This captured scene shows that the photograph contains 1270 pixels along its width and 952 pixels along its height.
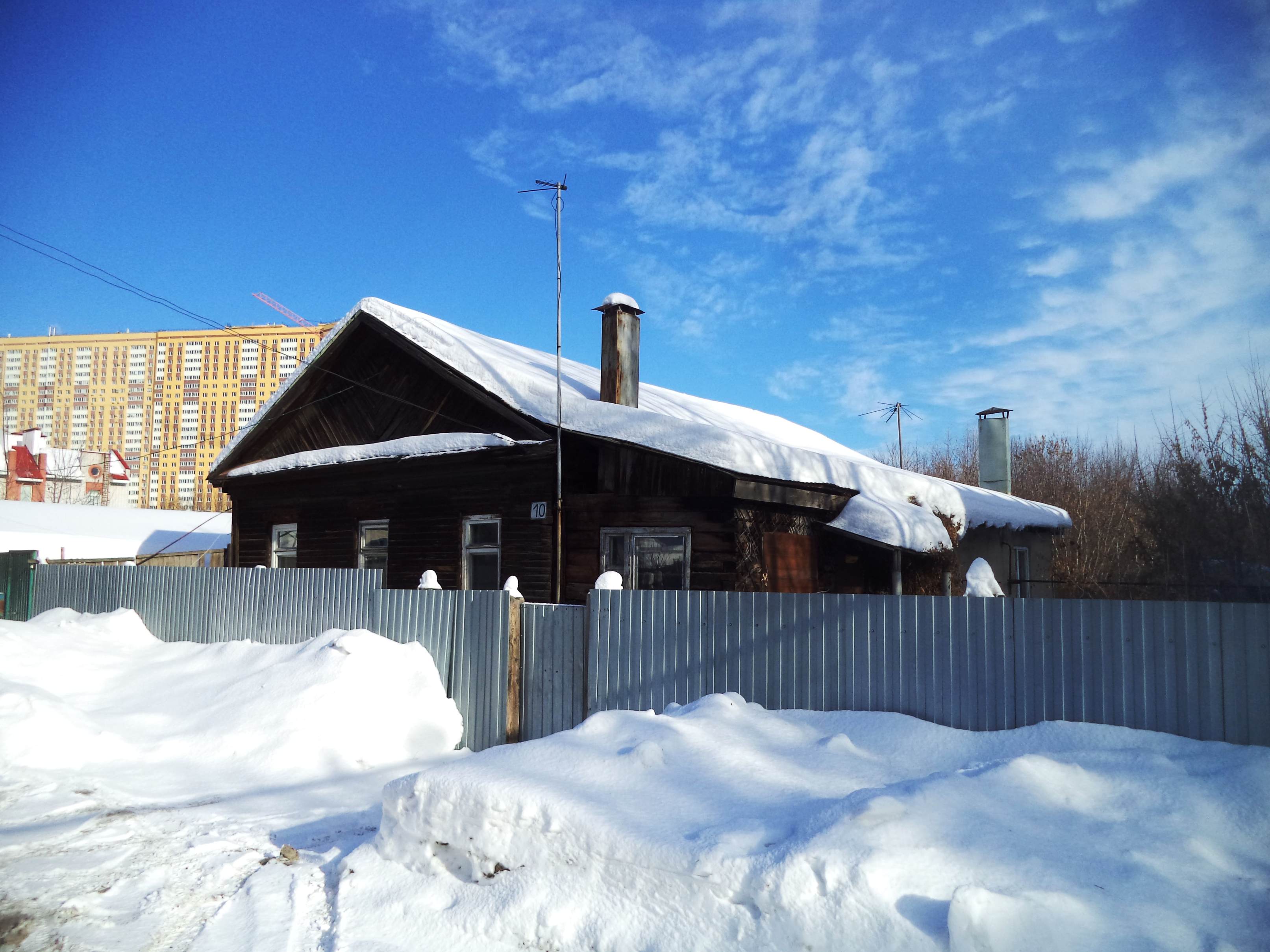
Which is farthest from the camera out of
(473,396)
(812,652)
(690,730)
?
(473,396)

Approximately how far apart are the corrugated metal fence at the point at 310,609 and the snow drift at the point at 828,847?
10.0ft

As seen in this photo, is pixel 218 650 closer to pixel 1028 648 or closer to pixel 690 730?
pixel 690 730

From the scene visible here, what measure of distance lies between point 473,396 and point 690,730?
8.19m

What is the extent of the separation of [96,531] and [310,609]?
3073 cm

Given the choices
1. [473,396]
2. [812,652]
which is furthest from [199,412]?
[812,652]

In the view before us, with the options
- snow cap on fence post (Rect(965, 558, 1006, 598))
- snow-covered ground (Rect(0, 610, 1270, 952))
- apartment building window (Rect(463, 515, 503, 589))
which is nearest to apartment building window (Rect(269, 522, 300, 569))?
apartment building window (Rect(463, 515, 503, 589))

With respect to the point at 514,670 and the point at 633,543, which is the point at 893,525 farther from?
the point at 514,670

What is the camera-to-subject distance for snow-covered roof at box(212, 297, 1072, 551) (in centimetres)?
1053

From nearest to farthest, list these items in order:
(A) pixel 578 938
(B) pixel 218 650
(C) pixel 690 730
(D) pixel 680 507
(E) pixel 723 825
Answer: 1. (A) pixel 578 938
2. (E) pixel 723 825
3. (C) pixel 690 730
4. (B) pixel 218 650
5. (D) pixel 680 507

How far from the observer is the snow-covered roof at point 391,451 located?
40.0ft

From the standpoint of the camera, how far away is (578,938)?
4.08 m

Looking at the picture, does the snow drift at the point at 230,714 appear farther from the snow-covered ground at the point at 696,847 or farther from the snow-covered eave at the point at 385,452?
the snow-covered eave at the point at 385,452

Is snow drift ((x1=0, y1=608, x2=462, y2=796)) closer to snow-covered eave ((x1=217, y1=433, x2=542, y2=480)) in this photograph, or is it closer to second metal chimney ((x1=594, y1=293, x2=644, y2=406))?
snow-covered eave ((x1=217, y1=433, x2=542, y2=480))

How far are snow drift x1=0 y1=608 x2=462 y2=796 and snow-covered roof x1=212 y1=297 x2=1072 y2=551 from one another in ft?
12.8
